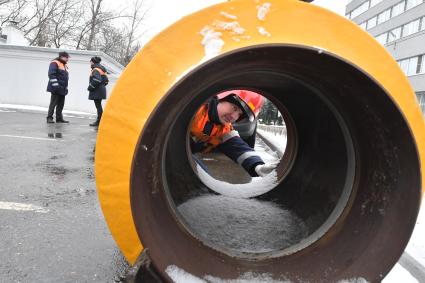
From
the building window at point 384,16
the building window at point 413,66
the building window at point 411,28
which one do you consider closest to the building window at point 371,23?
the building window at point 384,16

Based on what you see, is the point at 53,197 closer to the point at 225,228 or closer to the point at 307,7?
the point at 225,228

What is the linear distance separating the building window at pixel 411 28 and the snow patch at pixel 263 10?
143ft

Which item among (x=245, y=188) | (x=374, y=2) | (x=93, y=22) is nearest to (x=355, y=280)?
(x=245, y=188)

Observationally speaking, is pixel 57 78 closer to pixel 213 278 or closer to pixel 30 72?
pixel 30 72

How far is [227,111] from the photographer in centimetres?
405

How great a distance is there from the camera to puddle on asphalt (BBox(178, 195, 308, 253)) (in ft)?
6.84

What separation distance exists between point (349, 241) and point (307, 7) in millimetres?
939

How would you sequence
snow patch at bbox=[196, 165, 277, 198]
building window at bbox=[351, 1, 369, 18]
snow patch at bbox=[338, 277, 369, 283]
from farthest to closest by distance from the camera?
building window at bbox=[351, 1, 369, 18] < snow patch at bbox=[196, 165, 277, 198] < snow patch at bbox=[338, 277, 369, 283]

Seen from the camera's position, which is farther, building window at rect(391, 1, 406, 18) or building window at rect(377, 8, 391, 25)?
building window at rect(377, 8, 391, 25)

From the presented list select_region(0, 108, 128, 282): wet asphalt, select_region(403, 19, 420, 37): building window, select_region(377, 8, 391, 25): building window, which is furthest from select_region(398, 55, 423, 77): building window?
select_region(0, 108, 128, 282): wet asphalt

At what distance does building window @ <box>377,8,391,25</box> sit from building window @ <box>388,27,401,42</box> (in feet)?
7.97

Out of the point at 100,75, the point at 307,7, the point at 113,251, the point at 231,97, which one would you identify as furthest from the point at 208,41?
the point at 100,75

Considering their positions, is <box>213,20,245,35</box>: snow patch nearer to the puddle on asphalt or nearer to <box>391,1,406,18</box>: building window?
the puddle on asphalt

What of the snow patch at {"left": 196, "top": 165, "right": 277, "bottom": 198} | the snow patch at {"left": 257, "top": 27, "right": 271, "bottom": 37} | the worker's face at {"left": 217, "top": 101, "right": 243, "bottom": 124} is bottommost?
the snow patch at {"left": 196, "top": 165, "right": 277, "bottom": 198}
